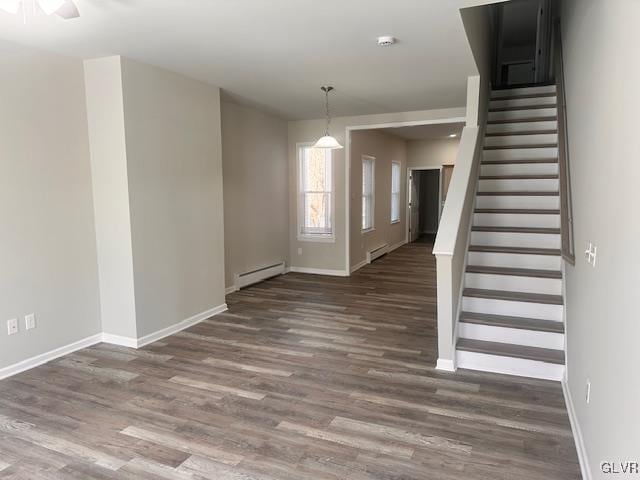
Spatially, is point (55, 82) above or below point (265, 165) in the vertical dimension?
above

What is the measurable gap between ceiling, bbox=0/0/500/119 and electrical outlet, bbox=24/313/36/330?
2102 millimetres

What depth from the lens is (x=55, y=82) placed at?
359 cm

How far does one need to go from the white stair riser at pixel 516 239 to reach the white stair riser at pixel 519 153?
131cm

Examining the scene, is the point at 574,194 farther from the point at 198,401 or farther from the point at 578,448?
the point at 198,401

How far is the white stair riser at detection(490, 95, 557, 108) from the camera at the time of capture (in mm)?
5746

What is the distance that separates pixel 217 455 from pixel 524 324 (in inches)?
98.5

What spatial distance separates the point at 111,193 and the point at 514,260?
368cm

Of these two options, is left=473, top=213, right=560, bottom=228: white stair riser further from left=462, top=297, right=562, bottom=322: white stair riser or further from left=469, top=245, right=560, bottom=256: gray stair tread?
left=462, top=297, right=562, bottom=322: white stair riser

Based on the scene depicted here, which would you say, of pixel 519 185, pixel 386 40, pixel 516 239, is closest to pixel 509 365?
pixel 516 239

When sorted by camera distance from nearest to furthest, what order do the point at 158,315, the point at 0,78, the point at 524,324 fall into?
1. the point at 0,78
2. the point at 524,324
3. the point at 158,315

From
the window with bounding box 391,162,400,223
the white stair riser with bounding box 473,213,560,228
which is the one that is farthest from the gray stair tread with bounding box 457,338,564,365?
the window with bounding box 391,162,400,223

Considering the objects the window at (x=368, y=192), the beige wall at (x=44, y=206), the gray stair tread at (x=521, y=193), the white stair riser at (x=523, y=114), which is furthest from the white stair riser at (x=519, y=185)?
the beige wall at (x=44, y=206)

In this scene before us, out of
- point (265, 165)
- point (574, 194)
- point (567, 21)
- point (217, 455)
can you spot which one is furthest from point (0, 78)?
point (567, 21)

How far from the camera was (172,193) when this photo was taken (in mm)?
4262
